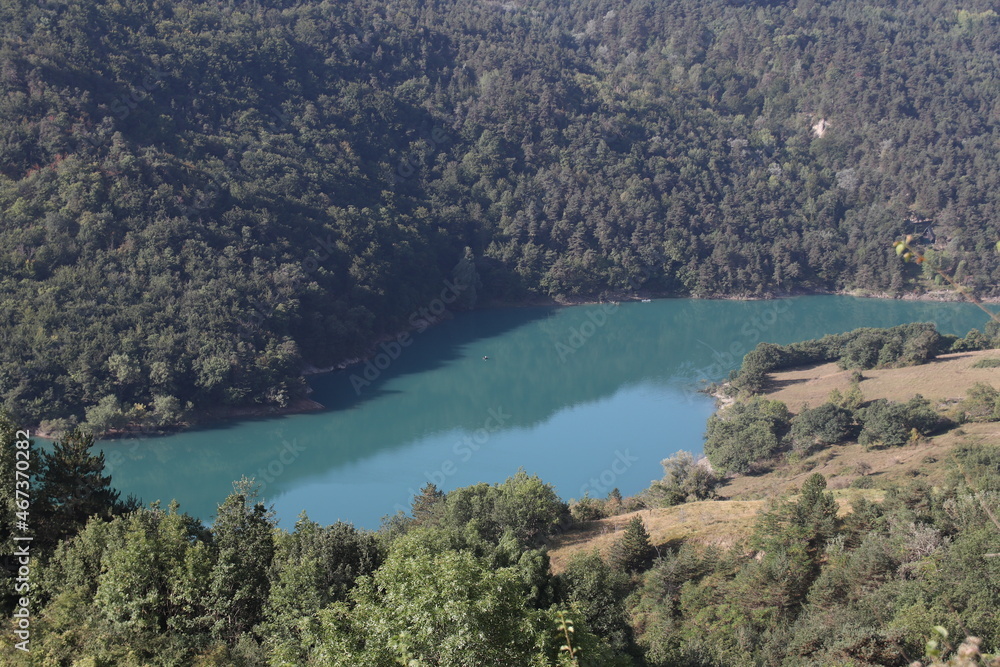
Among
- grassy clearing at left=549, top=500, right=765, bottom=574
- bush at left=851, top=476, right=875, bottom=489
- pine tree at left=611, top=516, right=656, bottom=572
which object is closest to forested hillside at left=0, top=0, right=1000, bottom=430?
grassy clearing at left=549, top=500, right=765, bottom=574

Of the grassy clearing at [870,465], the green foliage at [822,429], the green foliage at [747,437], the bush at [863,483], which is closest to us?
the bush at [863,483]

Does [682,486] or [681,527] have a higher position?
[681,527]

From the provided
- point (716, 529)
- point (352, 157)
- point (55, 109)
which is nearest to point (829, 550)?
point (716, 529)

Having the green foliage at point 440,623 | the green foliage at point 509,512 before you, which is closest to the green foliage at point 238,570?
the green foliage at point 440,623

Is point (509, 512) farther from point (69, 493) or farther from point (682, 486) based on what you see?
point (69, 493)

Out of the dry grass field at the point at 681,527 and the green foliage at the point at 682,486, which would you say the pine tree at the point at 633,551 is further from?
the green foliage at the point at 682,486

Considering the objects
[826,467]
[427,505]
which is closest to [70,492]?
[427,505]

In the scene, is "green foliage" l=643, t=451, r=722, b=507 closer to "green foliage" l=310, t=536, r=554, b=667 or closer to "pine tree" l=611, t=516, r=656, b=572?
"pine tree" l=611, t=516, r=656, b=572
